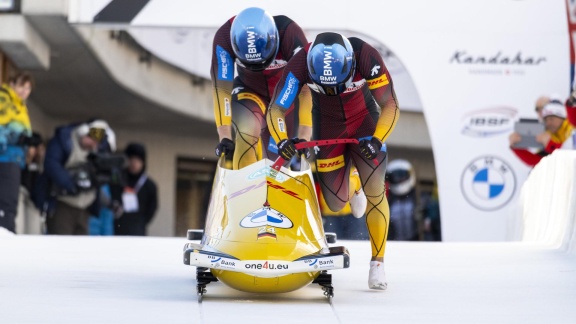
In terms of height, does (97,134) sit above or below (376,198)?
above

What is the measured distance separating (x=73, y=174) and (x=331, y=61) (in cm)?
415

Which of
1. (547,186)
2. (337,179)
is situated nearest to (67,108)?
(547,186)

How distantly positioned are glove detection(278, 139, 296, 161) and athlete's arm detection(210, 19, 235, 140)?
1099 millimetres

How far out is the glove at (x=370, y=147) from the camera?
219 inches

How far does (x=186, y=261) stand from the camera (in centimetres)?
504

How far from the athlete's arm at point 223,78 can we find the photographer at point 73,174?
9.32 ft

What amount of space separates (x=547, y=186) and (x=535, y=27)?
11.7 ft

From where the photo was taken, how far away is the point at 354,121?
6.38 meters

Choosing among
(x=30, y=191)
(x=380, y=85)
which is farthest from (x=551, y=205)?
(x=30, y=191)

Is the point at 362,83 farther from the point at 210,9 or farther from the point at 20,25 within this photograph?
the point at 20,25

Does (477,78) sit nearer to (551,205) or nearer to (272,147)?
(551,205)

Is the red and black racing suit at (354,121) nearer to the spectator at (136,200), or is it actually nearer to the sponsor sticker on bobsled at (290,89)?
the sponsor sticker on bobsled at (290,89)

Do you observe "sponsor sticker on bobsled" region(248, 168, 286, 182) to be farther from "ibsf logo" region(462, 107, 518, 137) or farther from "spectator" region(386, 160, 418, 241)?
"ibsf logo" region(462, 107, 518, 137)

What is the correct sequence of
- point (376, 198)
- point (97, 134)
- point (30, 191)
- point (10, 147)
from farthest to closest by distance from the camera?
1. point (30, 191)
2. point (97, 134)
3. point (10, 147)
4. point (376, 198)
